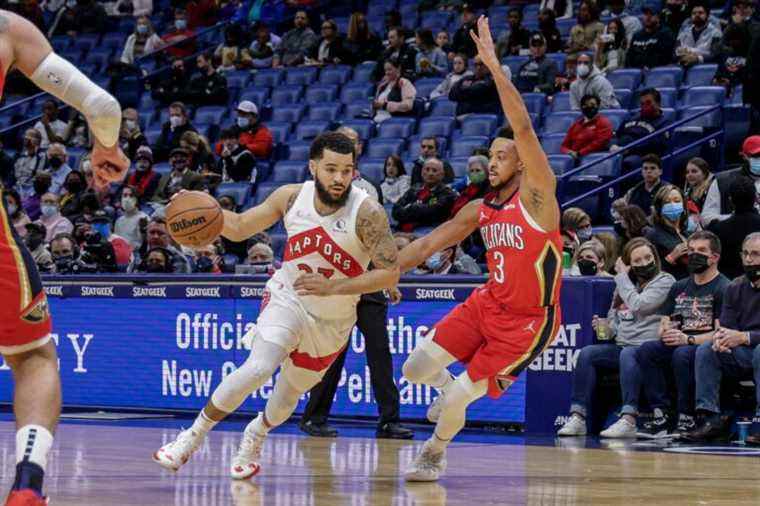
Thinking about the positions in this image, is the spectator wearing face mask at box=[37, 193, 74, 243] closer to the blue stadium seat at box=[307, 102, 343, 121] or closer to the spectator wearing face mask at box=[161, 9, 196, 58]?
the blue stadium seat at box=[307, 102, 343, 121]

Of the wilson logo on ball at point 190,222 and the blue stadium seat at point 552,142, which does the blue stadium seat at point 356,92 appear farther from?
the wilson logo on ball at point 190,222

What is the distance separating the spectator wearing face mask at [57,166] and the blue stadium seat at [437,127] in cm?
514

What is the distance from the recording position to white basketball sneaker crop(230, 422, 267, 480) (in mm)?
7648

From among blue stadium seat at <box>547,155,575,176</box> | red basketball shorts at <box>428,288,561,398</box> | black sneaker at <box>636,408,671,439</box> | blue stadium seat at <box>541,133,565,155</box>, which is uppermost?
blue stadium seat at <box>541,133,565,155</box>

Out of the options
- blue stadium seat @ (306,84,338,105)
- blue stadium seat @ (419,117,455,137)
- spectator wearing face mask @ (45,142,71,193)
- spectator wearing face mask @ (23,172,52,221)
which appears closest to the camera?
blue stadium seat @ (419,117,455,137)

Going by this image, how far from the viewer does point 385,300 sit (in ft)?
37.6

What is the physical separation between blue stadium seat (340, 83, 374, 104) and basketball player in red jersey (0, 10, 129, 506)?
1420 cm

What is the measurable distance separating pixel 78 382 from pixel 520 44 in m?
7.29

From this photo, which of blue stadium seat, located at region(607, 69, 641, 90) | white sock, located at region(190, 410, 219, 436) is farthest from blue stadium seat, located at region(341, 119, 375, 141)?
white sock, located at region(190, 410, 219, 436)

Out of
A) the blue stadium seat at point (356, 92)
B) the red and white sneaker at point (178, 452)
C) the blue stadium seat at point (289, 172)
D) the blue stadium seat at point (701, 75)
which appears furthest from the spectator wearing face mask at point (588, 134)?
the red and white sneaker at point (178, 452)

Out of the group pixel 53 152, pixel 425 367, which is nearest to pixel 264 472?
pixel 425 367

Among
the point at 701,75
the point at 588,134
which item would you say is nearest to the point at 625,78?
the point at 701,75

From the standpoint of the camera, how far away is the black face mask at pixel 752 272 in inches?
410

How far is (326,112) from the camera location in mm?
19312
